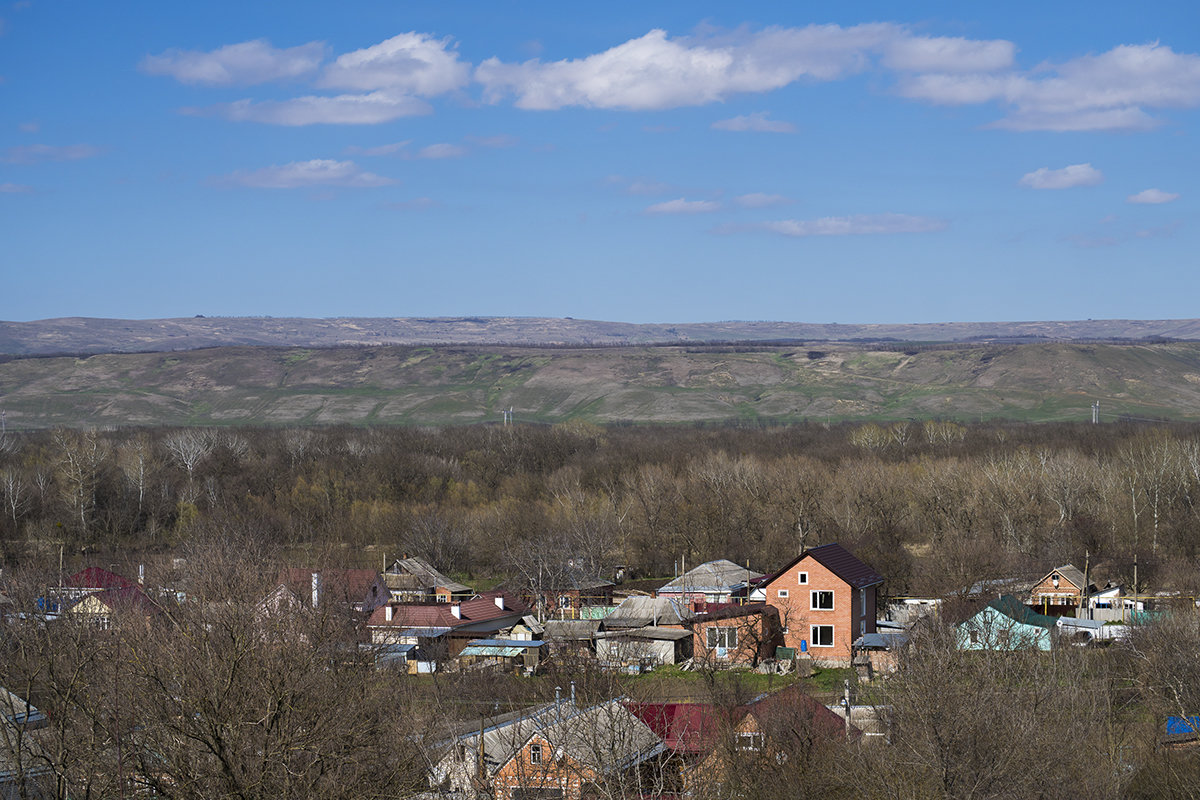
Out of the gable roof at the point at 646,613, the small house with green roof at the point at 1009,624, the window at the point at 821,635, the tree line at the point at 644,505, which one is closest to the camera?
the small house with green roof at the point at 1009,624

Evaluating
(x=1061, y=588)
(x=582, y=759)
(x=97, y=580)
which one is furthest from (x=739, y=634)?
(x=582, y=759)

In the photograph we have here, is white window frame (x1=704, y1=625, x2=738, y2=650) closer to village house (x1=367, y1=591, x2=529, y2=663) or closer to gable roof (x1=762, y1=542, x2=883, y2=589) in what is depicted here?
gable roof (x1=762, y1=542, x2=883, y2=589)

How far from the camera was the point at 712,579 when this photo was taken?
54531mm

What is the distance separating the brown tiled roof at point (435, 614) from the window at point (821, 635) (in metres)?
13.4

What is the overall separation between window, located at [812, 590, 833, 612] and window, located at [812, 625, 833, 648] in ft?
2.02

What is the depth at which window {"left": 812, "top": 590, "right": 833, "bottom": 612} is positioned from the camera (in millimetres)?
42125

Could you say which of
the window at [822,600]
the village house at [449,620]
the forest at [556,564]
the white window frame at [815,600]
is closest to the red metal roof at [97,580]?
the forest at [556,564]

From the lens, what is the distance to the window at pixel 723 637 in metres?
41.3

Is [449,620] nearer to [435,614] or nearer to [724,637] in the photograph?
[435,614]

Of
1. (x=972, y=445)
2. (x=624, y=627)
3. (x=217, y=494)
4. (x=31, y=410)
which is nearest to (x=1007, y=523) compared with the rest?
(x=624, y=627)

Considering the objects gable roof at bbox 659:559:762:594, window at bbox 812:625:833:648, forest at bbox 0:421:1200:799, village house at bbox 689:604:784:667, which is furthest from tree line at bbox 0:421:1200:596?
village house at bbox 689:604:784:667

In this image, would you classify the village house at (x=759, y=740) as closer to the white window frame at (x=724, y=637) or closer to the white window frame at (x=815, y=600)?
the white window frame at (x=724, y=637)

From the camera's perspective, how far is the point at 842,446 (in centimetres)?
10406

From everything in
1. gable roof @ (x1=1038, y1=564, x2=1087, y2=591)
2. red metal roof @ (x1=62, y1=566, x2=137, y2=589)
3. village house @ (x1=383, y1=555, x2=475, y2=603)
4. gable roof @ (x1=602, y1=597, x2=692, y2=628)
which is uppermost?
red metal roof @ (x1=62, y1=566, x2=137, y2=589)
